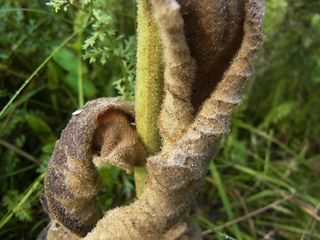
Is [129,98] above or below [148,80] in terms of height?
below

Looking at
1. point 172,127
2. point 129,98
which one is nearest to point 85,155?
point 172,127

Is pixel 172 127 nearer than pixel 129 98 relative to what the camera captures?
Yes

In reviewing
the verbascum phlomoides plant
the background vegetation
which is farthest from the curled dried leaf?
the background vegetation

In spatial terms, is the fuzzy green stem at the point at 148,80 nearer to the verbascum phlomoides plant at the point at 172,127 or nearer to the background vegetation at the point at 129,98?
the verbascum phlomoides plant at the point at 172,127

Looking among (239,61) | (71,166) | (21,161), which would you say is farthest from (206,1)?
(21,161)

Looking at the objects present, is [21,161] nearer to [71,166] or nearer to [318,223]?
[71,166]

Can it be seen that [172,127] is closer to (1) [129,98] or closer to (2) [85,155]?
(2) [85,155]

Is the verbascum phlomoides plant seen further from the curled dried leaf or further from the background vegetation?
the background vegetation

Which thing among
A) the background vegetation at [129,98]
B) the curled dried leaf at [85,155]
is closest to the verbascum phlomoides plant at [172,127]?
the curled dried leaf at [85,155]
